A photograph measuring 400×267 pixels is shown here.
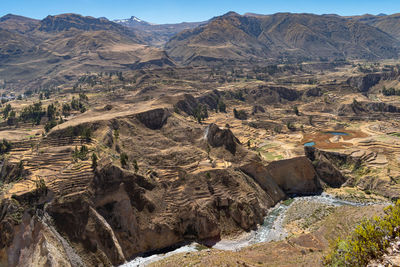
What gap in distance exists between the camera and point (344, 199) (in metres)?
83.2

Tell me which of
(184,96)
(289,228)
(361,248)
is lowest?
(289,228)

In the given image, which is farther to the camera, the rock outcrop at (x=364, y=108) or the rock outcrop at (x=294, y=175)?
the rock outcrop at (x=364, y=108)

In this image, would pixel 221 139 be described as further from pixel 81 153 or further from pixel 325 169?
pixel 81 153

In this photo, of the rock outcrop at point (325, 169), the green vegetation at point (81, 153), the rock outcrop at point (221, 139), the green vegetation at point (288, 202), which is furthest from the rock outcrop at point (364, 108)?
the green vegetation at point (81, 153)

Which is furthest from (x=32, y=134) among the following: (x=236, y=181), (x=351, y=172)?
(x=351, y=172)

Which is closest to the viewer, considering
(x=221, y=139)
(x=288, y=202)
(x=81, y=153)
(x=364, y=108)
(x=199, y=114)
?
(x=81, y=153)

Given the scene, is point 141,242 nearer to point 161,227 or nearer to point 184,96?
point 161,227

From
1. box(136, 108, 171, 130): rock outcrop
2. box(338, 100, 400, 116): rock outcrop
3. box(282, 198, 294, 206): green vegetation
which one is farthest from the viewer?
box(338, 100, 400, 116): rock outcrop

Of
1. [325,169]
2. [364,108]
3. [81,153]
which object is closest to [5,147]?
[81,153]

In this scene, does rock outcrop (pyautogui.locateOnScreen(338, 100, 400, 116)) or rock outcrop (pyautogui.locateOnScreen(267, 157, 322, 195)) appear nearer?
rock outcrop (pyautogui.locateOnScreen(267, 157, 322, 195))

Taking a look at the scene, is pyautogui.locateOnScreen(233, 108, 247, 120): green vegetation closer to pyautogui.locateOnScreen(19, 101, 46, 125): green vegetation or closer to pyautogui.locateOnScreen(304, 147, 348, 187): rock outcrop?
pyautogui.locateOnScreen(304, 147, 348, 187): rock outcrop

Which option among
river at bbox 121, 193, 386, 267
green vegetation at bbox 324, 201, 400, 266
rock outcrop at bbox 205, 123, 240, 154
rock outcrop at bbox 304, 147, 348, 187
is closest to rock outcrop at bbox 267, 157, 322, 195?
rock outcrop at bbox 304, 147, 348, 187

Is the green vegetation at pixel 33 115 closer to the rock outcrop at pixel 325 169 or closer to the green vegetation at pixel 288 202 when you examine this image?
the green vegetation at pixel 288 202

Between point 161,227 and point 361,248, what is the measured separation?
41.7 metres
